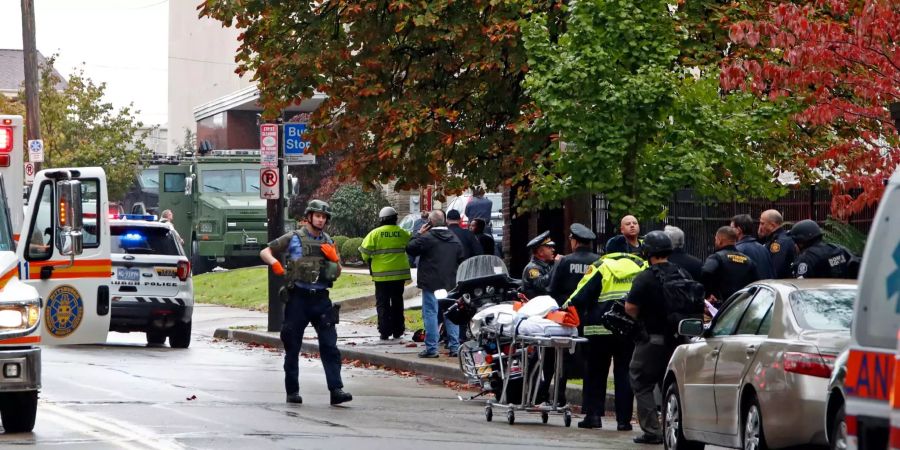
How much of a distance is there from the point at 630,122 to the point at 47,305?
6.41 meters

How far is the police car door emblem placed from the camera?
13766 millimetres

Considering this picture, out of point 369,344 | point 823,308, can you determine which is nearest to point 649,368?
point 823,308

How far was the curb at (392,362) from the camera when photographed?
16594 mm

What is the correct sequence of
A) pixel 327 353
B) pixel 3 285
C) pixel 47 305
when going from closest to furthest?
pixel 3 285 → pixel 47 305 → pixel 327 353

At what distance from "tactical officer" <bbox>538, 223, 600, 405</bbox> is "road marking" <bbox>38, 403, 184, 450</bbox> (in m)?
3.82

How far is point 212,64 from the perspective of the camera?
259ft

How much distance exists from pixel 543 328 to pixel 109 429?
146 inches

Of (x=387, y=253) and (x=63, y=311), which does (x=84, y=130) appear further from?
(x=63, y=311)

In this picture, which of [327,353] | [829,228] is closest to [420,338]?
[829,228]

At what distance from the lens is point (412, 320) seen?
2655 cm

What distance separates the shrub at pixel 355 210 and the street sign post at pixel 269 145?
26529 mm

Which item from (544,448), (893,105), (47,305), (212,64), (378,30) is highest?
(212,64)

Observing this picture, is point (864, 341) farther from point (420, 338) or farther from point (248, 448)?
point (420, 338)

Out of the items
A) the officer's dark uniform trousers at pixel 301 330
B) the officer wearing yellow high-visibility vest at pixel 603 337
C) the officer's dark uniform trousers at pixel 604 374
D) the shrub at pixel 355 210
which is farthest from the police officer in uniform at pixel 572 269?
the shrub at pixel 355 210
